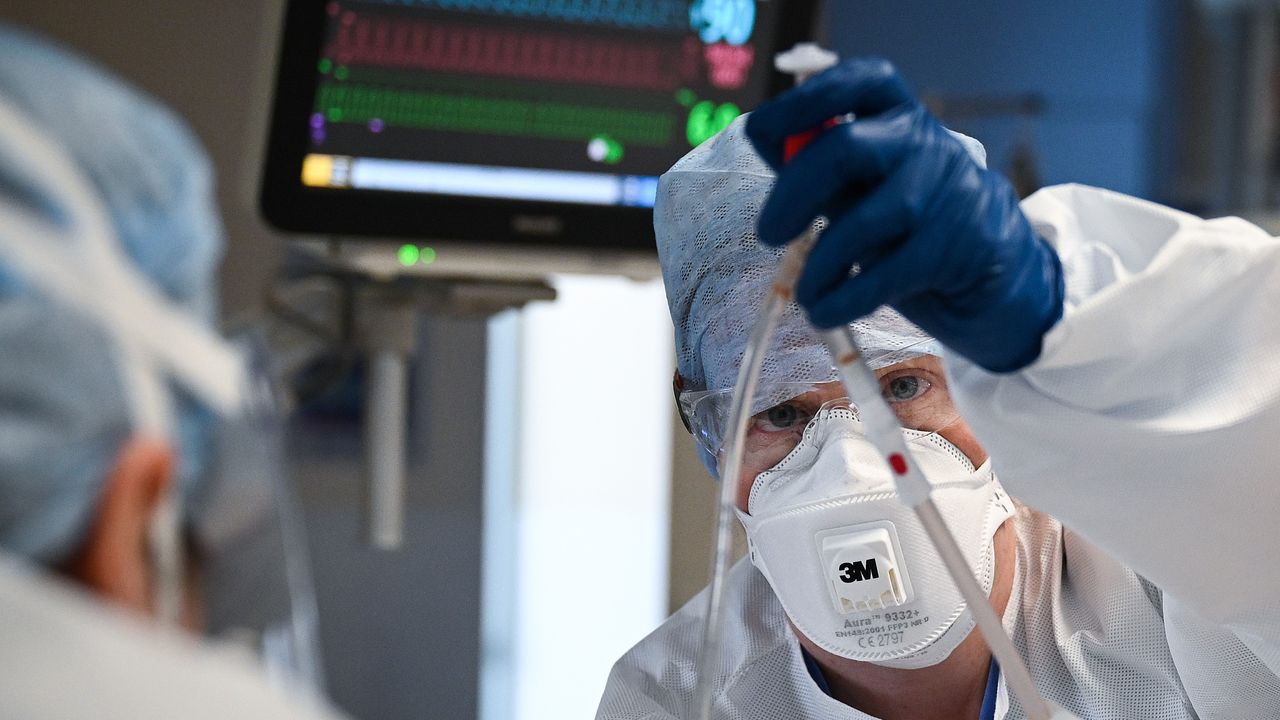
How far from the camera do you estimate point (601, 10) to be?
1576 mm

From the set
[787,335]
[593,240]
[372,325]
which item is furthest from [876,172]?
[372,325]

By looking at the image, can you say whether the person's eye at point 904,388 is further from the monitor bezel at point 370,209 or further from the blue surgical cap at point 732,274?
the monitor bezel at point 370,209

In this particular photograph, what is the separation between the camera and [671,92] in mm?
1585

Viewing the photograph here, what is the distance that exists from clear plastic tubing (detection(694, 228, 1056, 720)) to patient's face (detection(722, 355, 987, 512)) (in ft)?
0.94

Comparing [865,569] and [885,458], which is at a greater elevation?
[885,458]

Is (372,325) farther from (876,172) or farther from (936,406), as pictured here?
(876,172)

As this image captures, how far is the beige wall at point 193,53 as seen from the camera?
5.83 feet

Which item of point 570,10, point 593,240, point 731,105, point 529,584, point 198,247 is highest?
point 198,247

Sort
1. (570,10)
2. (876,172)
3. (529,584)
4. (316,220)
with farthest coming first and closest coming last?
(529,584) → (570,10) → (316,220) → (876,172)

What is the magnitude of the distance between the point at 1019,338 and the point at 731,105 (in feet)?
2.86

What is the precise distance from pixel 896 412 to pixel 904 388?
0.09 feet

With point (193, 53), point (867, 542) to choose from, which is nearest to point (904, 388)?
point (867, 542)

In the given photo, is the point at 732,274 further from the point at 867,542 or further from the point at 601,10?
the point at 601,10

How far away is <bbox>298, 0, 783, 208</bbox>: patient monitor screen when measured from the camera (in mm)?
1484
